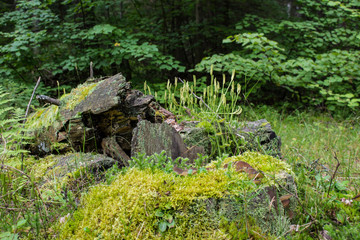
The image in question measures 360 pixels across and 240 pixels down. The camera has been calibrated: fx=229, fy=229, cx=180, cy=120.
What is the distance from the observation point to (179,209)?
4.95 feet

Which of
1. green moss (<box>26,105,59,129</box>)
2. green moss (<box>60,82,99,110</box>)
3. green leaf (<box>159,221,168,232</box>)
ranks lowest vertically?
green moss (<box>26,105,59,129</box>)

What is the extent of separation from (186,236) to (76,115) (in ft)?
6.93

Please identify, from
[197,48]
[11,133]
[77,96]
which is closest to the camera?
[11,133]

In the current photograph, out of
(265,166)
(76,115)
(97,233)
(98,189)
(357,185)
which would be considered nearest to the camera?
(97,233)

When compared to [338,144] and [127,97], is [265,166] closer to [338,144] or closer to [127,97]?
[127,97]

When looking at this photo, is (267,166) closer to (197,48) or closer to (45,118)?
(45,118)

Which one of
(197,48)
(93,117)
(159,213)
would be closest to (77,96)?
(93,117)

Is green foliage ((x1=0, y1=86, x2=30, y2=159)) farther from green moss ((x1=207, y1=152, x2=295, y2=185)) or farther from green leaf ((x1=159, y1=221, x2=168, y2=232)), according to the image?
green moss ((x1=207, y1=152, x2=295, y2=185))

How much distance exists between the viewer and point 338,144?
4285 millimetres

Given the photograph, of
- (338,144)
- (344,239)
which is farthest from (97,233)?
(338,144)

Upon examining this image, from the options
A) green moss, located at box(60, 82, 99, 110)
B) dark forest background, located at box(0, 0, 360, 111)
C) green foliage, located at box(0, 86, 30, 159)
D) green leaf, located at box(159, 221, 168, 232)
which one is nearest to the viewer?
green leaf, located at box(159, 221, 168, 232)

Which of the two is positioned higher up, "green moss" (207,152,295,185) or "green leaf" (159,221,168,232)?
"green leaf" (159,221,168,232)

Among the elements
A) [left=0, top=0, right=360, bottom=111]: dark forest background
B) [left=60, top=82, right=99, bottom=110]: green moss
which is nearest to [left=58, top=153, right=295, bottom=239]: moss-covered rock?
[left=60, top=82, right=99, bottom=110]: green moss

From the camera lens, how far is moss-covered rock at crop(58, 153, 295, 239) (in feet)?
4.84
